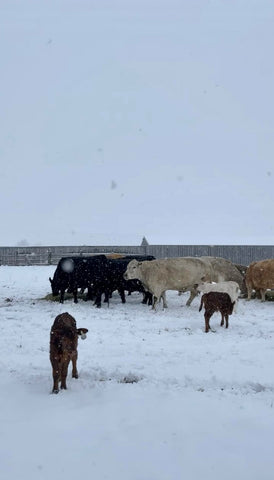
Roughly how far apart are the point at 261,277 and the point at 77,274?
563cm

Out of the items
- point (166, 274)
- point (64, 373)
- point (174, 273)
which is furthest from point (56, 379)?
point (174, 273)

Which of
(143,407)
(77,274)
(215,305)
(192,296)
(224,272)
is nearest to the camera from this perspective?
(143,407)

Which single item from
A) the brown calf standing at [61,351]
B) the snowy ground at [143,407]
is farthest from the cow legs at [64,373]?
the snowy ground at [143,407]

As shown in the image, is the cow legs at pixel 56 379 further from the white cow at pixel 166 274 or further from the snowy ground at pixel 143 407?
the white cow at pixel 166 274

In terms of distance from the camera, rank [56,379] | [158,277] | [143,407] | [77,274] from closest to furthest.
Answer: [143,407] → [56,379] → [158,277] → [77,274]

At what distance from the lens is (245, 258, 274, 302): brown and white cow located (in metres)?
15.1

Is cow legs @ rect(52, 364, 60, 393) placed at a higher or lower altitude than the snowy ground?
higher

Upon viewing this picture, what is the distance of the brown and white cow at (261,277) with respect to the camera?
49.6 feet

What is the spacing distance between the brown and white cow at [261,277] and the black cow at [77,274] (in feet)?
15.0

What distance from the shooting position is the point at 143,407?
5785 mm

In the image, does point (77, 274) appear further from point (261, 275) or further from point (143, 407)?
point (143, 407)

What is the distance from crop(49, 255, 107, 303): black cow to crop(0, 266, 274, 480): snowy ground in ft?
14.4

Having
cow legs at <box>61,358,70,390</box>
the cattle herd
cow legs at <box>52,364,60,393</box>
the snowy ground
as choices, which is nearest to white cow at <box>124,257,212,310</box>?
the cattle herd

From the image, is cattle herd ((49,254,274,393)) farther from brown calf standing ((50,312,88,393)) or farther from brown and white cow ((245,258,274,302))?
brown calf standing ((50,312,88,393))
